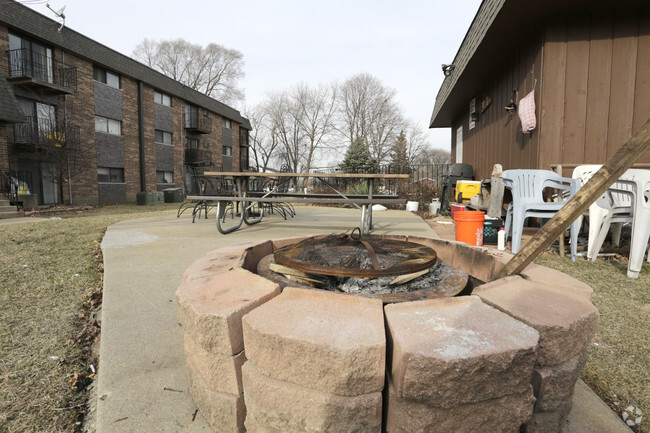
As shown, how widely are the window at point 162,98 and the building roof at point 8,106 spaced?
286 inches

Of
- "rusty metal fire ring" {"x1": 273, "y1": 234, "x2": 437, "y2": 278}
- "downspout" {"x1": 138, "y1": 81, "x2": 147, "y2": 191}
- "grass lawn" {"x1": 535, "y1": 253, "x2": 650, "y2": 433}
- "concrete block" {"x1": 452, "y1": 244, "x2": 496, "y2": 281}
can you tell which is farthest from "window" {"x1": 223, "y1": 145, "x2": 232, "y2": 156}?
"concrete block" {"x1": 452, "y1": 244, "x2": 496, "y2": 281}

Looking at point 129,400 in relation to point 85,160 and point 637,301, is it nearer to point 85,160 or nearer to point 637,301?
point 637,301

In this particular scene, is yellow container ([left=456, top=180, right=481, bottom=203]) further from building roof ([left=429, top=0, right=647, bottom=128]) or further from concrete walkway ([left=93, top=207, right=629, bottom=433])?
concrete walkway ([left=93, top=207, right=629, bottom=433])

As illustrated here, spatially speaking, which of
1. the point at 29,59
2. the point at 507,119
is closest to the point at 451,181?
the point at 507,119

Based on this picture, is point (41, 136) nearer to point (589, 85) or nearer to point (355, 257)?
point (355, 257)

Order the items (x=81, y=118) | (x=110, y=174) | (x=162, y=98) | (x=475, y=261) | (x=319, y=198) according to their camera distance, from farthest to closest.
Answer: (x=162, y=98)
(x=110, y=174)
(x=81, y=118)
(x=319, y=198)
(x=475, y=261)

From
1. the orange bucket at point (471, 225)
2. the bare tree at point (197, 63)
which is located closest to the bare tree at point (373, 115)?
the bare tree at point (197, 63)

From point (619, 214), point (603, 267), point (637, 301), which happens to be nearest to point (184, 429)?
point (637, 301)

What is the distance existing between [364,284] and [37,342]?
1614mm

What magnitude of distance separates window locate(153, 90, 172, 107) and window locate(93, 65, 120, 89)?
2238 millimetres

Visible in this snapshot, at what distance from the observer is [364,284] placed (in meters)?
1.47

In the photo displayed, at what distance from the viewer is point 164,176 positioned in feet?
57.6

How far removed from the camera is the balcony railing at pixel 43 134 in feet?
34.7

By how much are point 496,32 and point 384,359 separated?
19.1 ft
